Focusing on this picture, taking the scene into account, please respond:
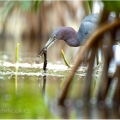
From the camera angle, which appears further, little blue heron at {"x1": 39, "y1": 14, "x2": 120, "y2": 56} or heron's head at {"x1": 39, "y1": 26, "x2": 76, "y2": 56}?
heron's head at {"x1": 39, "y1": 26, "x2": 76, "y2": 56}

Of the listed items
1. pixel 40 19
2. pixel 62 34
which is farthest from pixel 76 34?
pixel 40 19

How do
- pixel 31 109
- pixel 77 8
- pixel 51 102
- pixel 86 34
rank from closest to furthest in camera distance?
1. pixel 31 109
2. pixel 51 102
3. pixel 86 34
4. pixel 77 8

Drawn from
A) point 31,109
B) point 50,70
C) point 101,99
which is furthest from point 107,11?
point 50,70

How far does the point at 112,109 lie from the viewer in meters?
3.25

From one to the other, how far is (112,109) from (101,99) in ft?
0.48

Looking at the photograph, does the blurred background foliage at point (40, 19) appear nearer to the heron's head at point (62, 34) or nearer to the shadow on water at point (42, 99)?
the heron's head at point (62, 34)

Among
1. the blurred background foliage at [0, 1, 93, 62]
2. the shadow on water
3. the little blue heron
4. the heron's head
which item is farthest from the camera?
the blurred background foliage at [0, 1, 93, 62]

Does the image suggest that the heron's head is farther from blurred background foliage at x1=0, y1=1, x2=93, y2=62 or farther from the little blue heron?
blurred background foliage at x1=0, y1=1, x2=93, y2=62

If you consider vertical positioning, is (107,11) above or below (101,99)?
above

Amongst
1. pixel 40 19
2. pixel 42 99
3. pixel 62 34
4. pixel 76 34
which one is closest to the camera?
pixel 42 99

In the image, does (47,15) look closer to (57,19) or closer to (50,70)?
(57,19)

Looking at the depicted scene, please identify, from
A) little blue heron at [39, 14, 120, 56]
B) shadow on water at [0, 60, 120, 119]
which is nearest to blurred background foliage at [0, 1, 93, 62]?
little blue heron at [39, 14, 120, 56]

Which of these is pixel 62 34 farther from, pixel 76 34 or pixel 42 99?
pixel 42 99

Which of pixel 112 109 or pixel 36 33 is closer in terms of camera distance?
pixel 112 109
